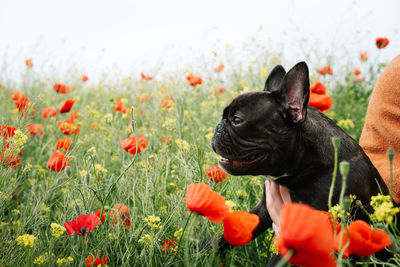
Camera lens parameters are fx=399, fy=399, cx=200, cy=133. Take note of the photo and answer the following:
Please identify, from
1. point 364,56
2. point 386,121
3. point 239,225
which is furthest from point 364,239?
point 364,56

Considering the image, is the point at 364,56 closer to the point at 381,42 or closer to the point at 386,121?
the point at 381,42

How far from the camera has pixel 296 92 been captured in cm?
191

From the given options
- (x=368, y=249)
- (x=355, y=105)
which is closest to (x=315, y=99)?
(x=368, y=249)

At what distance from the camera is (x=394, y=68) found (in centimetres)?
240

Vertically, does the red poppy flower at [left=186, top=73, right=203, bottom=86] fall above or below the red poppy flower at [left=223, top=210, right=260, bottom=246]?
below

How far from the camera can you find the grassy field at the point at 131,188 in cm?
172

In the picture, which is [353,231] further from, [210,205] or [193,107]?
[193,107]

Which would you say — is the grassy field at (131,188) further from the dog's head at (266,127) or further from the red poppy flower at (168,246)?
the dog's head at (266,127)

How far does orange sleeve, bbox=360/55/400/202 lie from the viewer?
238cm

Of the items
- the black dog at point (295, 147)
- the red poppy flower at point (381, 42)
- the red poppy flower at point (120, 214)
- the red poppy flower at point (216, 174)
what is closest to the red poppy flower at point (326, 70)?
the red poppy flower at point (381, 42)

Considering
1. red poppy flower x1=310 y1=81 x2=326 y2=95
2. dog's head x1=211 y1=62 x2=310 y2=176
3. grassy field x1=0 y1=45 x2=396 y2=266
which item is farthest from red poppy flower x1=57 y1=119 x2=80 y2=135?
red poppy flower x1=310 y1=81 x2=326 y2=95

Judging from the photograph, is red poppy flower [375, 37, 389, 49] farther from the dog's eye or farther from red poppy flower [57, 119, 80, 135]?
red poppy flower [57, 119, 80, 135]

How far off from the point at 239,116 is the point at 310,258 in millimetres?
1363

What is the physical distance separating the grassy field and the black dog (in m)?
0.29
